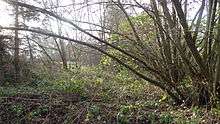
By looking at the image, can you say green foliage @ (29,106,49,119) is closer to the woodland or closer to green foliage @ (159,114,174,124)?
the woodland

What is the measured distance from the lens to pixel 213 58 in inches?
379

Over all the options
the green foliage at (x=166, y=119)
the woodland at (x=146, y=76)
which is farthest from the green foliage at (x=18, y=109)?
the green foliage at (x=166, y=119)

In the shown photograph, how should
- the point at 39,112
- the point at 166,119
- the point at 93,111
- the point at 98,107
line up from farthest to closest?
the point at 39,112, the point at 98,107, the point at 93,111, the point at 166,119

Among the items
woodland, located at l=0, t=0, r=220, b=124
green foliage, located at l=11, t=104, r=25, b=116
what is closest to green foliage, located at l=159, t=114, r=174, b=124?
woodland, located at l=0, t=0, r=220, b=124

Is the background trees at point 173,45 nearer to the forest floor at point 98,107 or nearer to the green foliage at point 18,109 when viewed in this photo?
the forest floor at point 98,107

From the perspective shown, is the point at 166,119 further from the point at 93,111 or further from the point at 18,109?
the point at 18,109

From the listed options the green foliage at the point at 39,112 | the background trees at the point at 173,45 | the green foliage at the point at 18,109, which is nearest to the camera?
the background trees at the point at 173,45

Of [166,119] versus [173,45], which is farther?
[173,45]

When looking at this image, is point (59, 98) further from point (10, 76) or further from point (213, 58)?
point (10, 76)

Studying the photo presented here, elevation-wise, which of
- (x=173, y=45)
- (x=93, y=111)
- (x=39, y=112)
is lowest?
(x=39, y=112)

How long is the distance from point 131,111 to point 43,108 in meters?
2.29

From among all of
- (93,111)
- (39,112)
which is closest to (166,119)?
(93,111)

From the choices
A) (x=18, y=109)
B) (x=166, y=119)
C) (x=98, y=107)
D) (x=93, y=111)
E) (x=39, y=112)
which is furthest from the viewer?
(x=18, y=109)

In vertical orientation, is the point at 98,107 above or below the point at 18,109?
above
